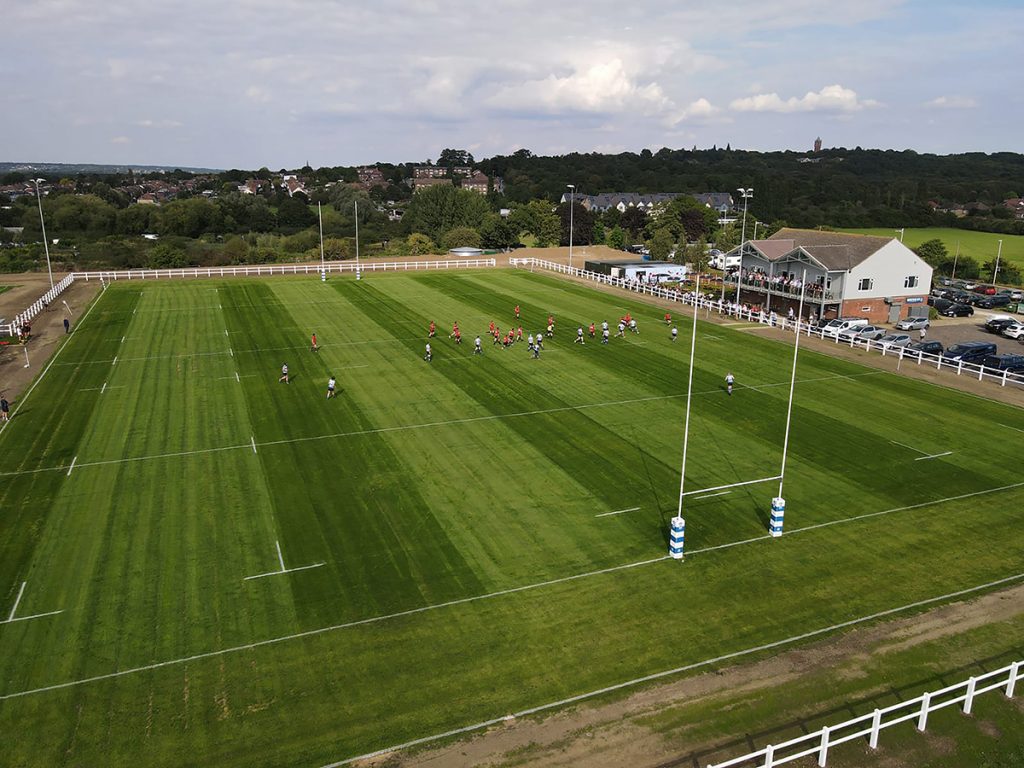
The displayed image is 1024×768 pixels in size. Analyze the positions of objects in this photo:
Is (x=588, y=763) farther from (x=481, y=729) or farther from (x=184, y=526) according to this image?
(x=184, y=526)

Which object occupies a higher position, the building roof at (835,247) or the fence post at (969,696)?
the building roof at (835,247)

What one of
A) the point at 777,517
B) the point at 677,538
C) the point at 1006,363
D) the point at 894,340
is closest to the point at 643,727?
the point at 677,538

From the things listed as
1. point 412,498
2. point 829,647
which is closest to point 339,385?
point 412,498

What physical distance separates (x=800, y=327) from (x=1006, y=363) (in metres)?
11.7

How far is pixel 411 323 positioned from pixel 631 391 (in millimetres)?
22490

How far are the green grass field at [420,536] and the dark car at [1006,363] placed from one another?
25.5 feet

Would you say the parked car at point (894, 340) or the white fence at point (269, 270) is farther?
the white fence at point (269, 270)

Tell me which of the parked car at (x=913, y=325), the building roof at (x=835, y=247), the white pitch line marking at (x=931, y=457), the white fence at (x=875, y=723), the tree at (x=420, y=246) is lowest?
the white fence at (x=875, y=723)

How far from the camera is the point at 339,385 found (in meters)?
39.8

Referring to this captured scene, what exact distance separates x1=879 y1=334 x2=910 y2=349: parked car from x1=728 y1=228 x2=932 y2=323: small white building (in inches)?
212

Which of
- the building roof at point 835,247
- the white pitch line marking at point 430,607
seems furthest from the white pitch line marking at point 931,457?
the building roof at point 835,247

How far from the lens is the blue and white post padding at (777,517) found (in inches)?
906

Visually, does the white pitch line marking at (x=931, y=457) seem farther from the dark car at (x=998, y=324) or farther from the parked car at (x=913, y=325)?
the dark car at (x=998, y=324)

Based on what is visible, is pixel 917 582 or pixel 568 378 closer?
pixel 917 582
